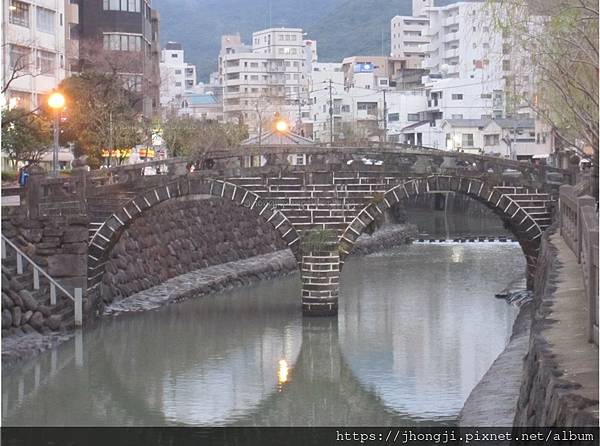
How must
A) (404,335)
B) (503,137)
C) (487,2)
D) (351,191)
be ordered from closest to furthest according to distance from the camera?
(487,2), (404,335), (351,191), (503,137)

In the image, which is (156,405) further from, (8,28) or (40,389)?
(8,28)

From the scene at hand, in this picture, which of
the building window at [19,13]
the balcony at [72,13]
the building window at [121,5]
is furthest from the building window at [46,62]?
the building window at [121,5]

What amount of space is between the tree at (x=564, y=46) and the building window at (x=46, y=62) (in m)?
27.6

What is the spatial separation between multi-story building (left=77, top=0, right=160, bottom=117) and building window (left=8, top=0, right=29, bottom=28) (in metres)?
4.77

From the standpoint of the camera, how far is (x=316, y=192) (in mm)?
28328

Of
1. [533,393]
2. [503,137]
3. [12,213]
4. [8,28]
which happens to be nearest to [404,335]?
[12,213]

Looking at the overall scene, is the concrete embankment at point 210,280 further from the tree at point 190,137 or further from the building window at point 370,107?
the building window at point 370,107

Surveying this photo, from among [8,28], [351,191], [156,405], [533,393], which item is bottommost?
[156,405]

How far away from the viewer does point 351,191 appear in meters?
28.4

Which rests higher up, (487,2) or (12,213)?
(487,2)

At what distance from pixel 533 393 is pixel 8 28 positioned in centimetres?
3367

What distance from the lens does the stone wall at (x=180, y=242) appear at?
1257 inches

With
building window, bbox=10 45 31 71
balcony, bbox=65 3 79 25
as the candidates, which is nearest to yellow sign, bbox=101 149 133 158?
building window, bbox=10 45 31 71

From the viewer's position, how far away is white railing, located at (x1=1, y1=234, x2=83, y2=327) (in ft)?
81.5
